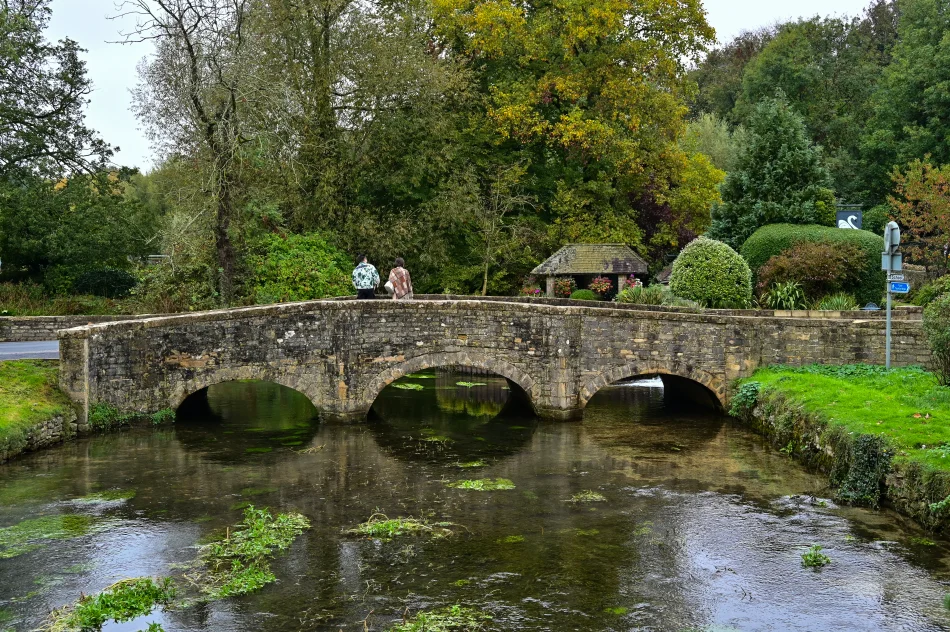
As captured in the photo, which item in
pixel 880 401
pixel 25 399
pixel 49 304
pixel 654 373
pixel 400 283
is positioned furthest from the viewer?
pixel 49 304

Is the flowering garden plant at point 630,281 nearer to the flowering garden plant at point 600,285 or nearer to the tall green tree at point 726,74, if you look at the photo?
the flowering garden plant at point 600,285

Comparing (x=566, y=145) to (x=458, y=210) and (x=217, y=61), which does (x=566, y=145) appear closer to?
(x=458, y=210)

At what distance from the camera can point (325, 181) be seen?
91.8 feet

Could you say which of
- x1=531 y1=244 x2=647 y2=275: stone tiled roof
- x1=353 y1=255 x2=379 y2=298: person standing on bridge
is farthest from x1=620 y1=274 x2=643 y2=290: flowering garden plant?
x1=353 y1=255 x2=379 y2=298: person standing on bridge

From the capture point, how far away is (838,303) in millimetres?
22172

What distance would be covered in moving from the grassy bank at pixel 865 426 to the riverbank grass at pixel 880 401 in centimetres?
1

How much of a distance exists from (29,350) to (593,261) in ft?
58.1

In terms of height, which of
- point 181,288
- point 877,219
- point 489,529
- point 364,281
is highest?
point 877,219

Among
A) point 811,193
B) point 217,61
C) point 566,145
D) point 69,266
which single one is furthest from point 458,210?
point 69,266

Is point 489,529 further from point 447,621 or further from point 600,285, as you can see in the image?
point 600,285

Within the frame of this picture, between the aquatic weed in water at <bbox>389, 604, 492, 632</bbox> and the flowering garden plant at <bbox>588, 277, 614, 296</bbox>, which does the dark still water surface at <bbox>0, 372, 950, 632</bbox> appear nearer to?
the aquatic weed in water at <bbox>389, 604, 492, 632</bbox>

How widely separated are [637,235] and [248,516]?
74.3ft

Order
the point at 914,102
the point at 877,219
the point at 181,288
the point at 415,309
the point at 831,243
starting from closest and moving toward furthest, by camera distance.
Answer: the point at 415,309 → the point at 831,243 → the point at 181,288 → the point at 877,219 → the point at 914,102

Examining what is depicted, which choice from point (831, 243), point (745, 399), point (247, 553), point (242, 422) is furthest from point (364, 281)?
Answer: point (831, 243)
